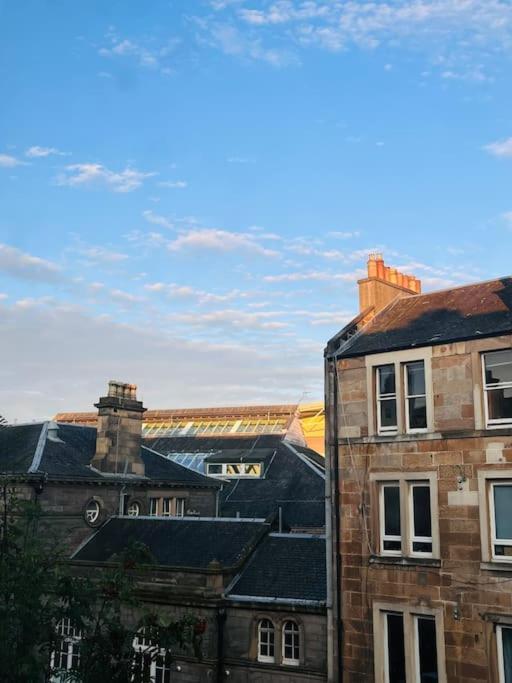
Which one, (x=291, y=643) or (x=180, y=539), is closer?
(x=291, y=643)

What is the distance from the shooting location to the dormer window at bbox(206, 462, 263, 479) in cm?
5328

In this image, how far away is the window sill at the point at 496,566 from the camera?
67.5ft

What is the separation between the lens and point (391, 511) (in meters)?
23.5

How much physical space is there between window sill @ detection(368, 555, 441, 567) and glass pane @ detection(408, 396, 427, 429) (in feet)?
13.7

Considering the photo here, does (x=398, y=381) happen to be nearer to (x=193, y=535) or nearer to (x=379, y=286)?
(x=379, y=286)

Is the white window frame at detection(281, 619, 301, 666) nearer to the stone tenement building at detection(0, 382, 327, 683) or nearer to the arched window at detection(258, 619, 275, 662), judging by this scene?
the stone tenement building at detection(0, 382, 327, 683)

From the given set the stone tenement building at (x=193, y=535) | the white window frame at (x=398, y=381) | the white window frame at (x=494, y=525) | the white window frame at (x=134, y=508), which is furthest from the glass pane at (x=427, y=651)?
the white window frame at (x=134, y=508)

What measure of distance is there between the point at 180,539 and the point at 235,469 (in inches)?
926

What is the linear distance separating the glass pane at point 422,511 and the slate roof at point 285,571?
4.56 metres

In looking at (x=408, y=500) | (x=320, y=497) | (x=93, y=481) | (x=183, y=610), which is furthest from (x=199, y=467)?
(x=408, y=500)

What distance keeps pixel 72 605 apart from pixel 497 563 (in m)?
12.3

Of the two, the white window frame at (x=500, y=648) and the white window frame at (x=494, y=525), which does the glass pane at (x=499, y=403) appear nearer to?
the white window frame at (x=494, y=525)

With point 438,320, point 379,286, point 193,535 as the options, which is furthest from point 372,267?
point 193,535

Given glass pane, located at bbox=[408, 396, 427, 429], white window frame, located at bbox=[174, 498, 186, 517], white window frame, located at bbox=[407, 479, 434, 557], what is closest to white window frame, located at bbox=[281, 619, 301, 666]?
white window frame, located at bbox=[407, 479, 434, 557]
